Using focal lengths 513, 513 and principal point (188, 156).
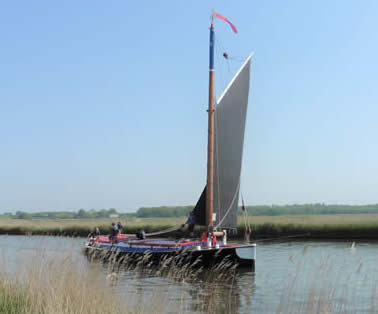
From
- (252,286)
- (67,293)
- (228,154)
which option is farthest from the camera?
(228,154)

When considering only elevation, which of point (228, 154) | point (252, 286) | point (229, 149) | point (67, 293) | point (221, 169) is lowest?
point (252, 286)

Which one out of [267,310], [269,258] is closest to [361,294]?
[267,310]

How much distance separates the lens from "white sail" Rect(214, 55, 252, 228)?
67.6 feet

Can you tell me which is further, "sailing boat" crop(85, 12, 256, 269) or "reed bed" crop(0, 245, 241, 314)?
"sailing boat" crop(85, 12, 256, 269)

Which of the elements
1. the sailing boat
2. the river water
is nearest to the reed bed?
the river water

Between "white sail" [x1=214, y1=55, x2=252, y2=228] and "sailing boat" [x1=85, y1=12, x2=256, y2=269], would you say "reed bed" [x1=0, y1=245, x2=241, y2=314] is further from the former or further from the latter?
"white sail" [x1=214, y1=55, x2=252, y2=228]

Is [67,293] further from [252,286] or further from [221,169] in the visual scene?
[221,169]

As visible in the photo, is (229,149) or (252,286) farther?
(229,149)

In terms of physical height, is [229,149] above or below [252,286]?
above

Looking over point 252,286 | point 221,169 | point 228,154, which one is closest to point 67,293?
point 252,286

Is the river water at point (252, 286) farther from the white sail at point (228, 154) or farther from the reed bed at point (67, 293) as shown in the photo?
the white sail at point (228, 154)

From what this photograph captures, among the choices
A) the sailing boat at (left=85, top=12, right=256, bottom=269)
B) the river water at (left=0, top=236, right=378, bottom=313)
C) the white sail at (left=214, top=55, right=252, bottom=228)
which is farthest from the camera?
the white sail at (left=214, top=55, right=252, bottom=228)

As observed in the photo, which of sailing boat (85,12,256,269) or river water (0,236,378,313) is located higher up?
sailing boat (85,12,256,269)

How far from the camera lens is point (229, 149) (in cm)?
2098
